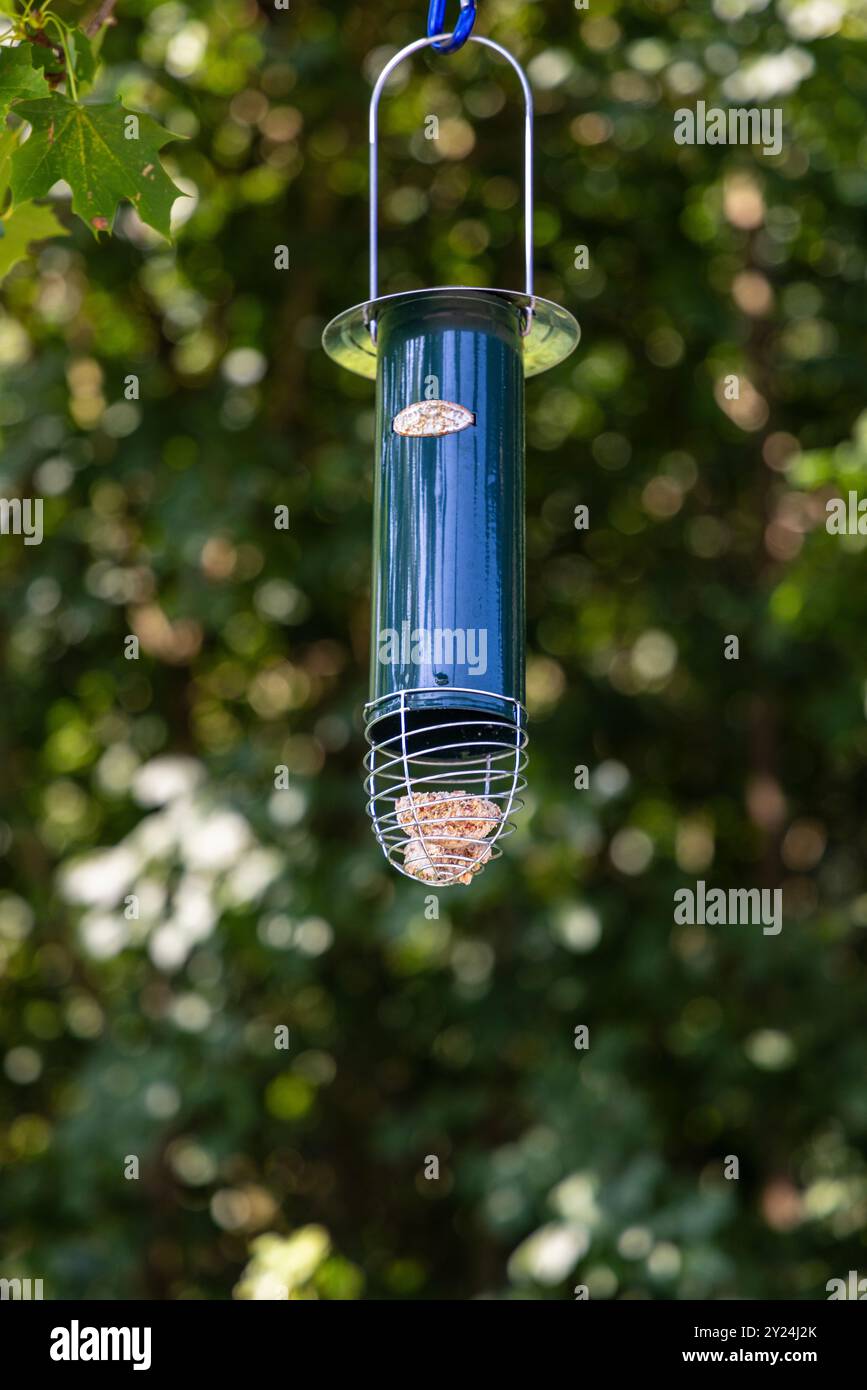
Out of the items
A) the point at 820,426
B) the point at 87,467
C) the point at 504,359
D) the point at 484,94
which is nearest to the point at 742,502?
the point at 820,426

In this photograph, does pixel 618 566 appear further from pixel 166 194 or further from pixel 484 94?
pixel 166 194

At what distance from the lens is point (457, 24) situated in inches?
129

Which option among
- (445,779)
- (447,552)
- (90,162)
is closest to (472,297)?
(447,552)

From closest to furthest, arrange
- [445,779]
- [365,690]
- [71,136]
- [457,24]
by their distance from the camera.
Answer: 1. [457,24]
2. [71,136]
3. [445,779]
4. [365,690]

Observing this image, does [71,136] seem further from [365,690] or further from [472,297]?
[365,690]

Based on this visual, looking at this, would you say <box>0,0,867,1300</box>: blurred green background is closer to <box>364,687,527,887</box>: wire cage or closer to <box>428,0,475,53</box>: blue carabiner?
<box>364,687,527,887</box>: wire cage

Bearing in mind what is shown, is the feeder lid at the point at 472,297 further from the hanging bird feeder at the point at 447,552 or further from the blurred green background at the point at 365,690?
the blurred green background at the point at 365,690

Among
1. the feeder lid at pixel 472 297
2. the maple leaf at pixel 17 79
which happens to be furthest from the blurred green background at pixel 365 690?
the maple leaf at pixel 17 79

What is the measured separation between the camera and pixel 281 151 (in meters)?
8.42

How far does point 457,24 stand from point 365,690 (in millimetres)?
4611

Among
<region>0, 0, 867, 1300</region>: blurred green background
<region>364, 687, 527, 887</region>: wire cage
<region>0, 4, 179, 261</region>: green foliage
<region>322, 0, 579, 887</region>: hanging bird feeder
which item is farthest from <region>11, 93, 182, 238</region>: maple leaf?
<region>0, 0, 867, 1300</region>: blurred green background

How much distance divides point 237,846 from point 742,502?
272cm

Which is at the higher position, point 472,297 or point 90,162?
point 90,162

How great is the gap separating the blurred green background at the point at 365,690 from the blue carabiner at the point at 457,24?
11.7 ft
